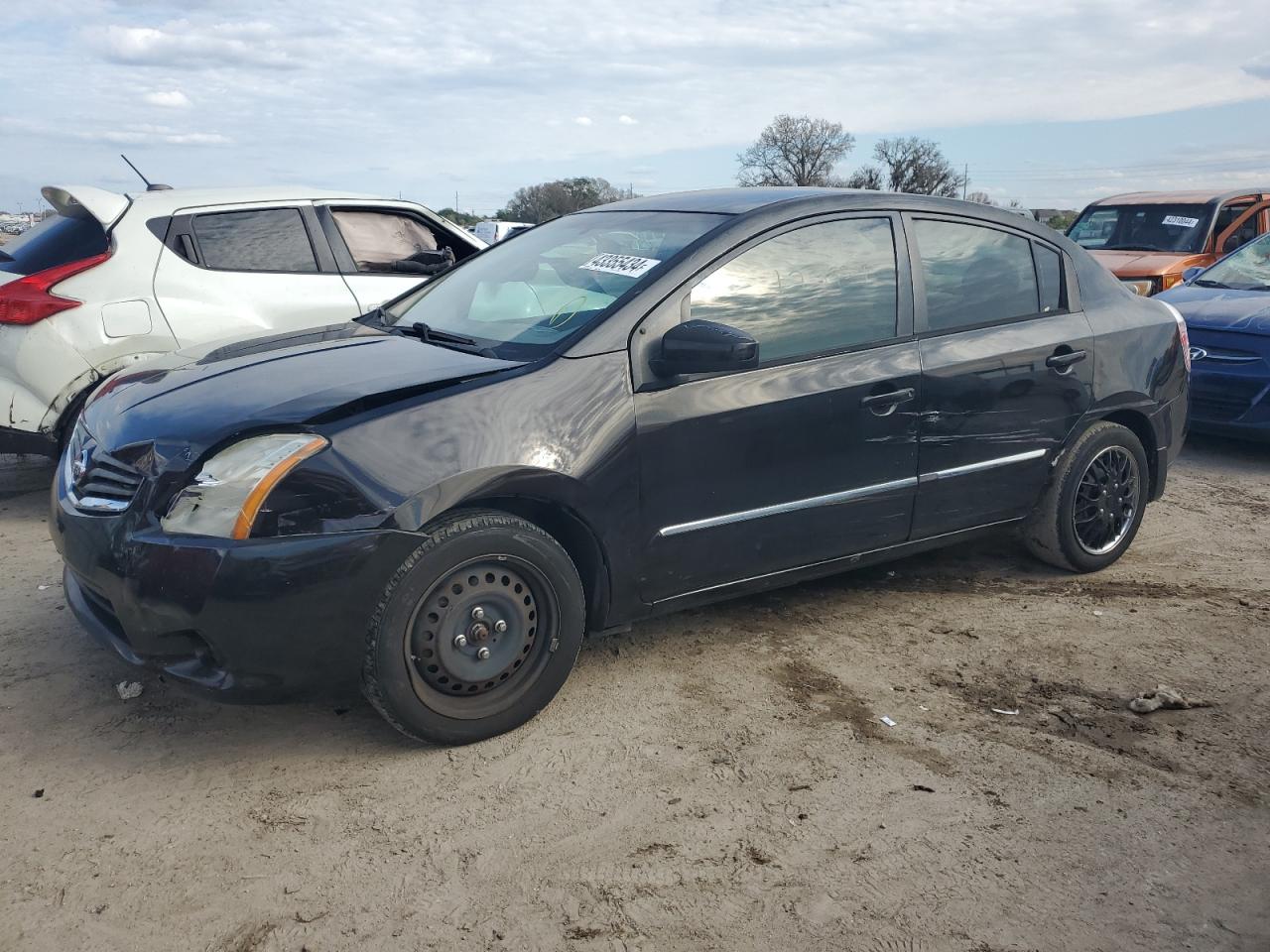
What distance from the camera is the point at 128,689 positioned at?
3.67 m

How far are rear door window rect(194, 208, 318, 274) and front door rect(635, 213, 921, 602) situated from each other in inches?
140

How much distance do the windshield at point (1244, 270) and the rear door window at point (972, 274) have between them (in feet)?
14.7

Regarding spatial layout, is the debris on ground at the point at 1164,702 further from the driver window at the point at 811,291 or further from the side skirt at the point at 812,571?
the driver window at the point at 811,291

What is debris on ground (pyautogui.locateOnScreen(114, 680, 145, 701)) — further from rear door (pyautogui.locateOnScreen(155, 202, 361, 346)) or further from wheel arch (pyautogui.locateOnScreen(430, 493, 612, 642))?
rear door (pyautogui.locateOnScreen(155, 202, 361, 346))

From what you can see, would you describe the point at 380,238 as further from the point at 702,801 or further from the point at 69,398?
the point at 702,801

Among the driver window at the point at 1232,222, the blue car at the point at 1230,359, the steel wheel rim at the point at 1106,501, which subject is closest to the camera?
the steel wheel rim at the point at 1106,501

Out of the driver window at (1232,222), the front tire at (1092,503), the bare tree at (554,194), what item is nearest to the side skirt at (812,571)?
the front tire at (1092,503)

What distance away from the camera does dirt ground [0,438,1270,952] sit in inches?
101

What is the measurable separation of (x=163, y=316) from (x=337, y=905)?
13.8 feet

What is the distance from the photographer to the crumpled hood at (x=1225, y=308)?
24.2 feet

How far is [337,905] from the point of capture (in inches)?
102

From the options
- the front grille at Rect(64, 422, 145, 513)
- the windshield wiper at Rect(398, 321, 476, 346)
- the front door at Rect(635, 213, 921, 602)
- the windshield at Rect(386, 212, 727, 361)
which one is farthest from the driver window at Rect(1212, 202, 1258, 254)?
the front grille at Rect(64, 422, 145, 513)

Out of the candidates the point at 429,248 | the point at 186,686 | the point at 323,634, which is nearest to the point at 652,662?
the point at 323,634

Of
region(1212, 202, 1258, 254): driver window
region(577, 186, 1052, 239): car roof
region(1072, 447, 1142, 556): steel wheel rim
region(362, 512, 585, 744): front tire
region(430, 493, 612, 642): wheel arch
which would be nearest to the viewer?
region(362, 512, 585, 744): front tire
